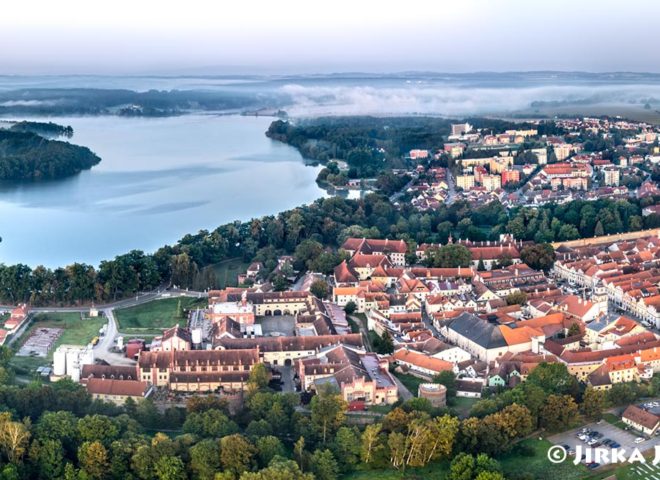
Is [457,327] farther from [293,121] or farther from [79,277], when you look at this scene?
[293,121]

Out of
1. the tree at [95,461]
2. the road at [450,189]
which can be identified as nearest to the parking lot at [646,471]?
the tree at [95,461]

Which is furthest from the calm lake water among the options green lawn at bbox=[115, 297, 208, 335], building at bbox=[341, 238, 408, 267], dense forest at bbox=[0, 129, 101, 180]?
building at bbox=[341, 238, 408, 267]

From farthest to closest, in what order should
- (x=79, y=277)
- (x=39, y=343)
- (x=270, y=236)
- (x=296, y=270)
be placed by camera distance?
(x=270, y=236)
(x=296, y=270)
(x=79, y=277)
(x=39, y=343)

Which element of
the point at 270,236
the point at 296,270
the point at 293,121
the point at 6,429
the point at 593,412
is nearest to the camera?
the point at 6,429

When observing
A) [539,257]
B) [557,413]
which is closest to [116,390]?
[557,413]

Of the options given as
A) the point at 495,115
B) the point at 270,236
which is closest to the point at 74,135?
the point at 495,115

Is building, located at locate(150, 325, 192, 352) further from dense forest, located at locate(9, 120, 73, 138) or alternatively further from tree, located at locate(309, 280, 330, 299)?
dense forest, located at locate(9, 120, 73, 138)

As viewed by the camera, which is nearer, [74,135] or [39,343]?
[39,343]
